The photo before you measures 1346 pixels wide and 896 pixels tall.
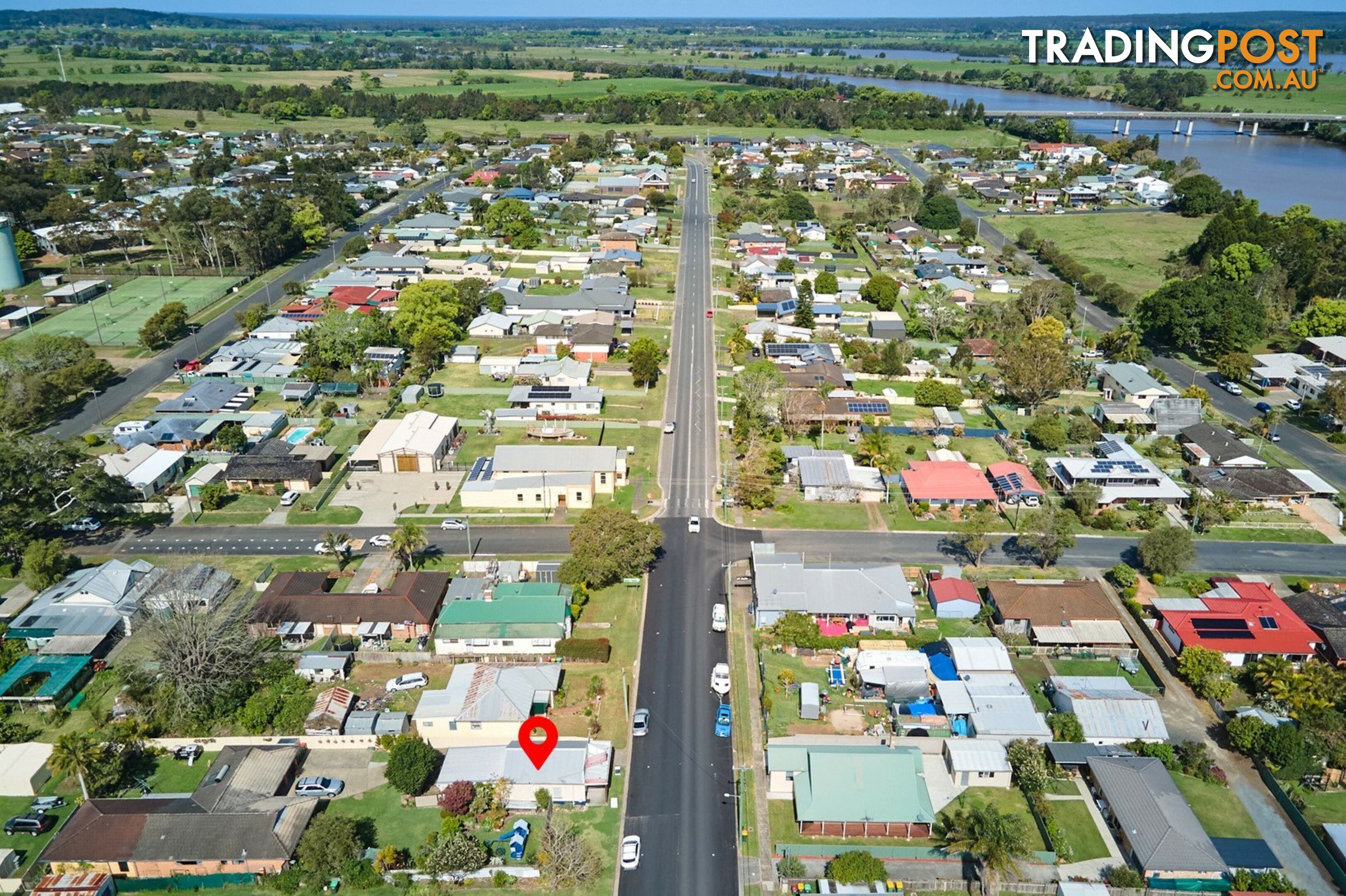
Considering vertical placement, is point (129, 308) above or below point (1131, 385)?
above

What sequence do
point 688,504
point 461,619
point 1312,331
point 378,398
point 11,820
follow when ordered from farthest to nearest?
1. point 1312,331
2. point 378,398
3. point 688,504
4. point 461,619
5. point 11,820

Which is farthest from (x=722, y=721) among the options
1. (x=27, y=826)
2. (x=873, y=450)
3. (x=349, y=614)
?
(x=873, y=450)

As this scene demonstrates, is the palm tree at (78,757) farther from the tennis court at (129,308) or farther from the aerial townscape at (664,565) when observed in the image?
the tennis court at (129,308)

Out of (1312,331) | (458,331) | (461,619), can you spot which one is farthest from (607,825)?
(1312,331)

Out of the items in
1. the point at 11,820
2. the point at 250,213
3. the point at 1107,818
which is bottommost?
the point at 1107,818

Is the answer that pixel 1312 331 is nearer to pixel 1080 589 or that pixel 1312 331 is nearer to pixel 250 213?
pixel 1080 589

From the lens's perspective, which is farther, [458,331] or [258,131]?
[258,131]

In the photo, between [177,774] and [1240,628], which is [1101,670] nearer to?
[1240,628]

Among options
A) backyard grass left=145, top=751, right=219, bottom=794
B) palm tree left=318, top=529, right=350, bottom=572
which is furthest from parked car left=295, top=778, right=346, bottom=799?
palm tree left=318, top=529, right=350, bottom=572
